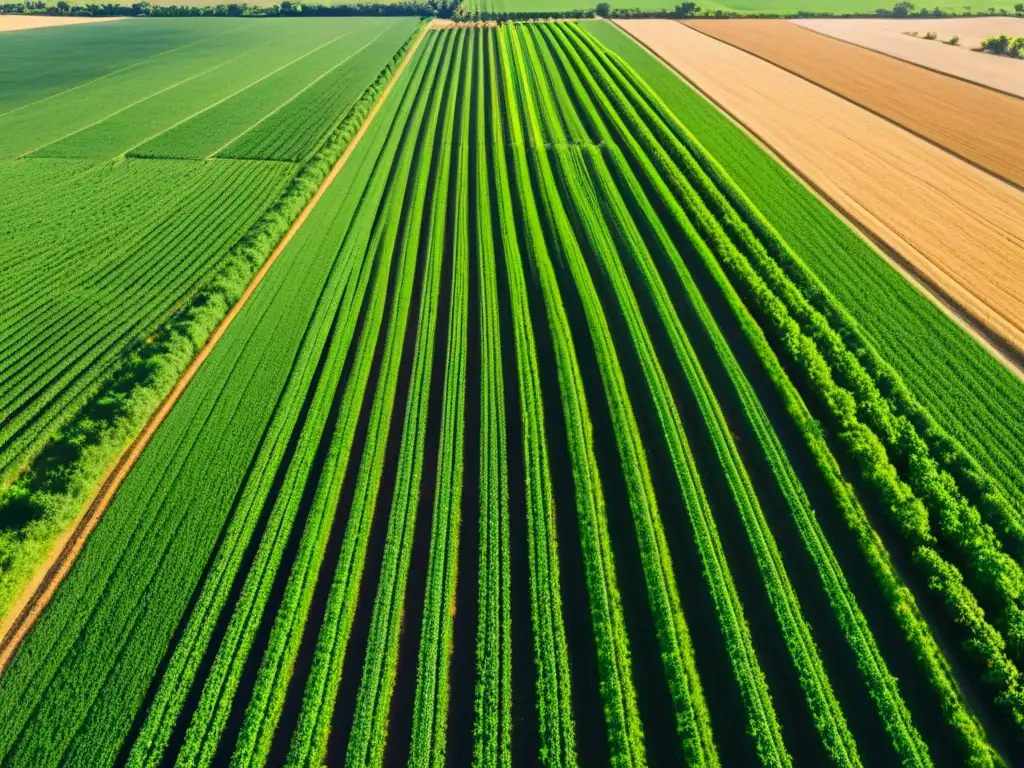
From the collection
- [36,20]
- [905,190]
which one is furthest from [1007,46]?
[36,20]

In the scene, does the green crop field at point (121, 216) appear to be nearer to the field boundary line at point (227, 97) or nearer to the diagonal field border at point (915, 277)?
the field boundary line at point (227, 97)

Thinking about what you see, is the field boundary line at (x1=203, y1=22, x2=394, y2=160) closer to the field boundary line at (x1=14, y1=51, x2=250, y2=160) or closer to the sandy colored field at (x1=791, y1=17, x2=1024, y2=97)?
the field boundary line at (x1=14, y1=51, x2=250, y2=160)

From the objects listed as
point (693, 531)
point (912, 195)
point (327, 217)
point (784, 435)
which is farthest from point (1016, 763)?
point (327, 217)

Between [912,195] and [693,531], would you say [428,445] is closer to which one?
[693,531]

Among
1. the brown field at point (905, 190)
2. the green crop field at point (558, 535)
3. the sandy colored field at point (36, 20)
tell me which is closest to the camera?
the green crop field at point (558, 535)

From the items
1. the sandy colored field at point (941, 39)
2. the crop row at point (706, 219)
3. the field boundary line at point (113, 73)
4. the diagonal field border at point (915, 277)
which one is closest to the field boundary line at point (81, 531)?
the crop row at point (706, 219)

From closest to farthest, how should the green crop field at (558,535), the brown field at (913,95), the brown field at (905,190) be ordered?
the green crop field at (558,535), the brown field at (905,190), the brown field at (913,95)

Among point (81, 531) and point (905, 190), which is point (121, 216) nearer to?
point (81, 531)
